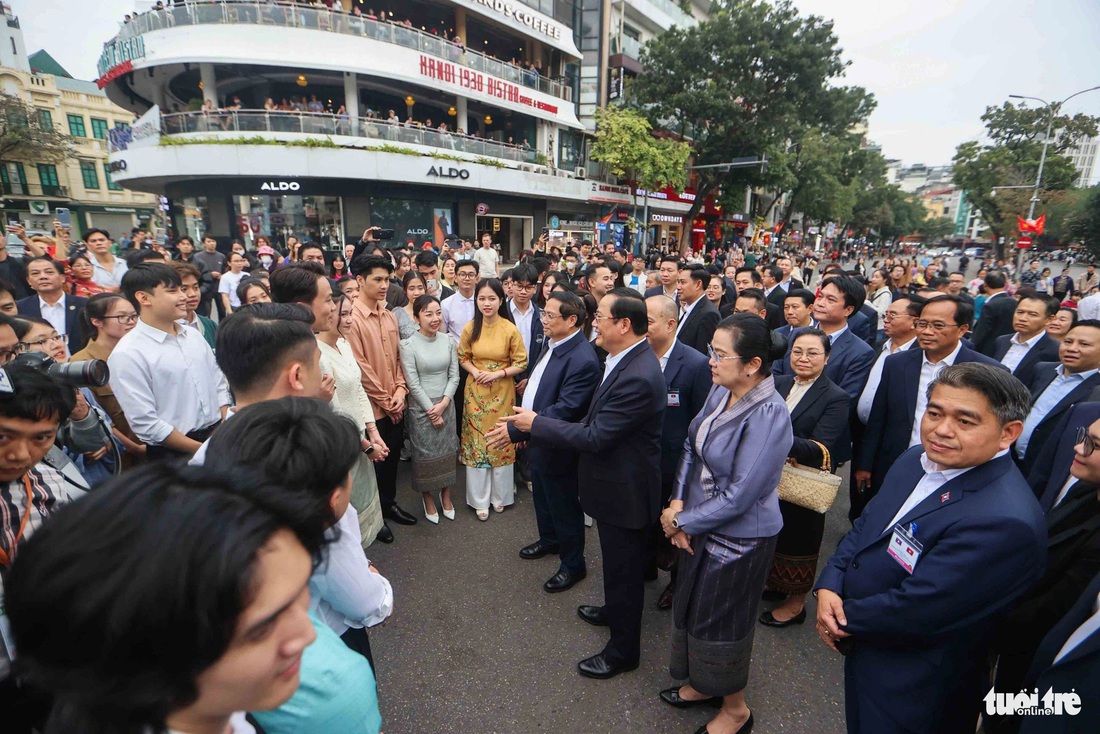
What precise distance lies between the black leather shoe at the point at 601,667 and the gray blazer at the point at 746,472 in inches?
37.2

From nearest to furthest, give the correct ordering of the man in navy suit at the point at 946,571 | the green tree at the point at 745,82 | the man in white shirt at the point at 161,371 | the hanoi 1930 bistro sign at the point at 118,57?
the man in navy suit at the point at 946,571
the man in white shirt at the point at 161,371
the hanoi 1930 bistro sign at the point at 118,57
the green tree at the point at 745,82

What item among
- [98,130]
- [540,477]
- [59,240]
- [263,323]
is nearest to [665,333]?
[540,477]

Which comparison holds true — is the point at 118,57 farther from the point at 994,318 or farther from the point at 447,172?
the point at 994,318

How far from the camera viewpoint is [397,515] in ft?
13.6

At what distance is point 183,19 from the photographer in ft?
49.6

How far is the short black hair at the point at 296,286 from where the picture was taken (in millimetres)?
2939

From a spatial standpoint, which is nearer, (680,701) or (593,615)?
(680,701)

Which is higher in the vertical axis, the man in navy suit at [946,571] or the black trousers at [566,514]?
the man in navy suit at [946,571]

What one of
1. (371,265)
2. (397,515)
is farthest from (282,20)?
(397,515)

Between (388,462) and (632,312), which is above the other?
(632,312)

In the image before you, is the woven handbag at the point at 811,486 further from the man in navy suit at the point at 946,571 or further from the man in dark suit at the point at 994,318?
the man in dark suit at the point at 994,318

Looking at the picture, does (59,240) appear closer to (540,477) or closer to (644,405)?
(540,477)

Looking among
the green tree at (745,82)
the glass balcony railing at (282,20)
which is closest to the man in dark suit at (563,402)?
the glass balcony railing at (282,20)

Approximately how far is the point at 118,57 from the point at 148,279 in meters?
20.3
